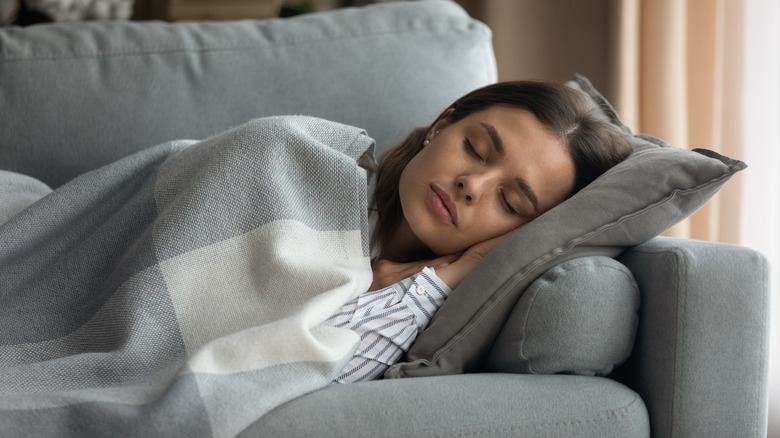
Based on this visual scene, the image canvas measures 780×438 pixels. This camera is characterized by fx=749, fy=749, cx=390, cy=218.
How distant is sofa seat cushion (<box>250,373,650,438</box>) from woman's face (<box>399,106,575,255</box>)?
12.6 inches

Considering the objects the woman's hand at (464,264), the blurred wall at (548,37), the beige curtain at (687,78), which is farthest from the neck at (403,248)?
the blurred wall at (548,37)

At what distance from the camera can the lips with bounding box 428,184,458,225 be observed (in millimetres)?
1187

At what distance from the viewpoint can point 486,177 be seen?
117cm

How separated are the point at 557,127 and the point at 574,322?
414mm

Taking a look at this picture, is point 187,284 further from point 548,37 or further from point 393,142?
point 548,37

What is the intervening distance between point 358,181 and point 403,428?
42cm

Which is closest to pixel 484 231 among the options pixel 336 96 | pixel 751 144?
pixel 336 96

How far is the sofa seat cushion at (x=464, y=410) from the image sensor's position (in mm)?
837

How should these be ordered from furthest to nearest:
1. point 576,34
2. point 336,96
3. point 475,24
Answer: point 576,34, point 475,24, point 336,96

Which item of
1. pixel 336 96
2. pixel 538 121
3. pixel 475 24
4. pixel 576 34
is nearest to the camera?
pixel 538 121

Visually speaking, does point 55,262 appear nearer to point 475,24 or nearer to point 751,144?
point 475,24

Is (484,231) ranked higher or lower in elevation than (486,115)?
lower

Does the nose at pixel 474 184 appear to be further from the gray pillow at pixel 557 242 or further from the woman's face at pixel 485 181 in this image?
the gray pillow at pixel 557 242

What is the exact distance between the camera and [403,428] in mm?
841
